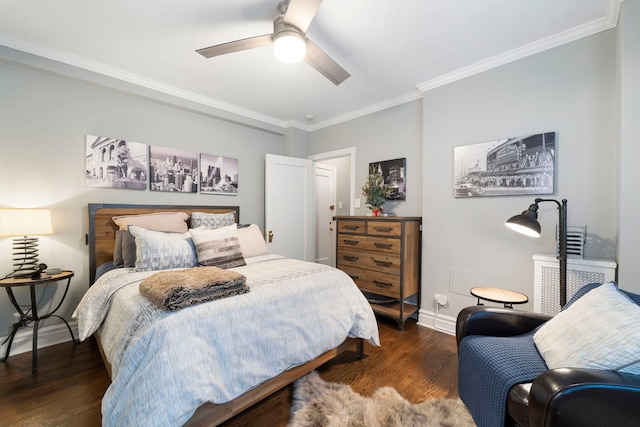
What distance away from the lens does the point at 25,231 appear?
2.00 metres

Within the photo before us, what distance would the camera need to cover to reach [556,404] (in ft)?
2.81

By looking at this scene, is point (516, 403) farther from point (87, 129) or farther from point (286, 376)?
point (87, 129)

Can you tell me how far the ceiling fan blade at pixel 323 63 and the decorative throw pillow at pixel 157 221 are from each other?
1998 millimetres

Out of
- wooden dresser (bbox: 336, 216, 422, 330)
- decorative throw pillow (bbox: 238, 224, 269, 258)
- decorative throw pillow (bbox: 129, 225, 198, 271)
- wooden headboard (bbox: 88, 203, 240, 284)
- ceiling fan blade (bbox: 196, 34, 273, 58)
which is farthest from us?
wooden dresser (bbox: 336, 216, 422, 330)

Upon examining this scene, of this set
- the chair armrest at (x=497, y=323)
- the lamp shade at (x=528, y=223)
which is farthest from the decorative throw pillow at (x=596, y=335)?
the lamp shade at (x=528, y=223)

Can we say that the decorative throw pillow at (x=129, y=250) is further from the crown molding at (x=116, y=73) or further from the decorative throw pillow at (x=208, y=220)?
the crown molding at (x=116, y=73)

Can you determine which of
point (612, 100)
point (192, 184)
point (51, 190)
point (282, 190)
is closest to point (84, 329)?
point (51, 190)

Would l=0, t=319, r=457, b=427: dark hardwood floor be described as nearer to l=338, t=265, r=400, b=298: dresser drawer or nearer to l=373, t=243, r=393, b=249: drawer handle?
l=338, t=265, r=400, b=298: dresser drawer

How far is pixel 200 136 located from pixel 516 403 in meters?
3.66

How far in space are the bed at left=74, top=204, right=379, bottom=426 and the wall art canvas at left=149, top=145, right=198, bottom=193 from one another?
99 centimetres

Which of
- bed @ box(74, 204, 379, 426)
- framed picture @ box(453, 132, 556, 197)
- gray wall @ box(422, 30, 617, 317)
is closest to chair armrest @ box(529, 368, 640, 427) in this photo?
bed @ box(74, 204, 379, 426)

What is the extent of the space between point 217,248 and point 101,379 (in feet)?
3.88

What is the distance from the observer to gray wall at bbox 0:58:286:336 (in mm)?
2230

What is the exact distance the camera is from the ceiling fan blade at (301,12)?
149 cm
